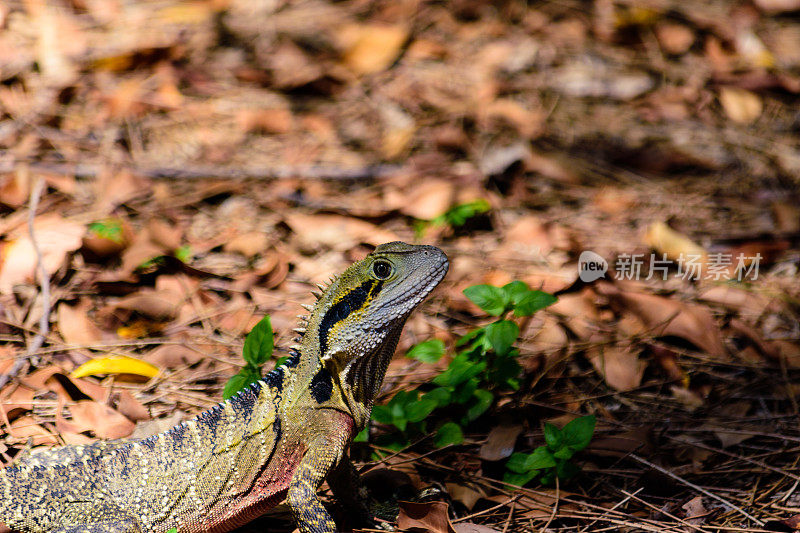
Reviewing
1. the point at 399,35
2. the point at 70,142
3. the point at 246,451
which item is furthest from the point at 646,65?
the point at 246,451

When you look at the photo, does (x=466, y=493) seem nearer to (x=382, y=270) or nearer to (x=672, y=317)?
(x=382, y=270)

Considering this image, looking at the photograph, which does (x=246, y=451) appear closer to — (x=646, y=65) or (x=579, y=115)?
Answer: (x=579, y=115)

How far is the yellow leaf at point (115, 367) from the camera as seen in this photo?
4.16m

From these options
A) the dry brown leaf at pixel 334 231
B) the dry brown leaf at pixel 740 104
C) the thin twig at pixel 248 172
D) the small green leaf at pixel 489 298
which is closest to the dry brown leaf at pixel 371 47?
the thin twig at pixel 248 172

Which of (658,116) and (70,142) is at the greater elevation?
(70,142)

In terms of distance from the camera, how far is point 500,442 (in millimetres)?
3748

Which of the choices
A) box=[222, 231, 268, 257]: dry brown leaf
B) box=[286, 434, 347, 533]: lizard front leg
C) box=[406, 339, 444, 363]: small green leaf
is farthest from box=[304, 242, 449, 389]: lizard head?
box=[222, 231, 268, 257]: dry brown leaf

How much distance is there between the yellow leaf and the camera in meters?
4.16

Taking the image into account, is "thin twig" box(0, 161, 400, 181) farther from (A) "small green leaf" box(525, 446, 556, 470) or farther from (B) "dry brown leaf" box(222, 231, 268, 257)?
(A) "small green leaf" box(525, 446, 556, 470)

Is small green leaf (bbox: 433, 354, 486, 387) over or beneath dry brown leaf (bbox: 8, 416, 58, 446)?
over

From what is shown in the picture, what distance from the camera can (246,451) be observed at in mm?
3318

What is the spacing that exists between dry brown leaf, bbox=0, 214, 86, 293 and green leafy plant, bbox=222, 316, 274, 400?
2081 mm

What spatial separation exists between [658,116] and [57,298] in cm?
A: 621

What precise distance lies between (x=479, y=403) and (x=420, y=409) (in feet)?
1.25
